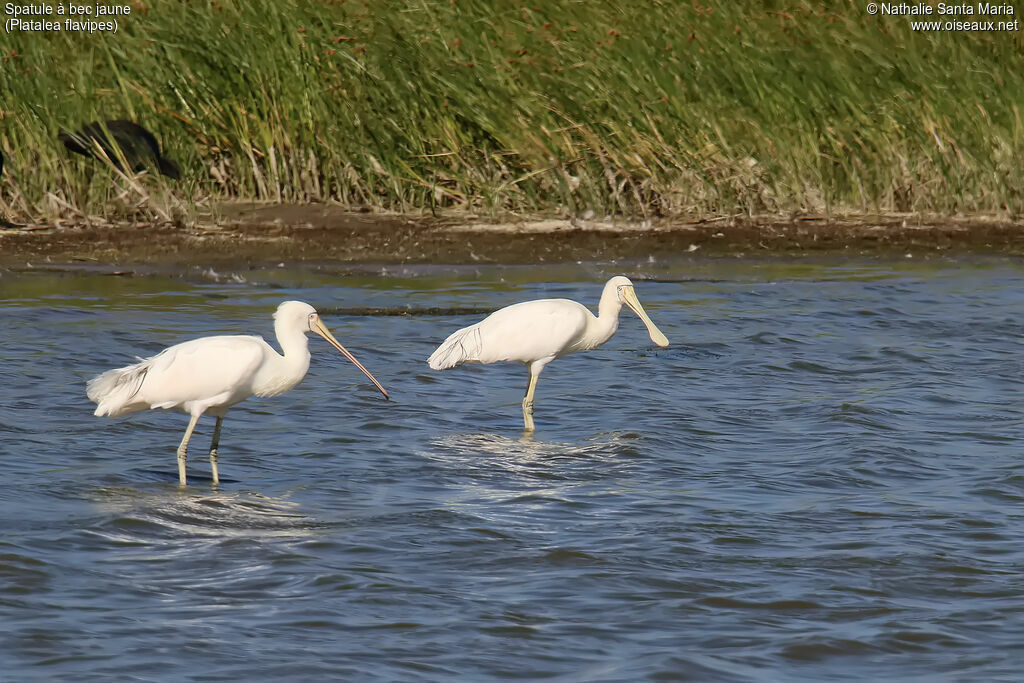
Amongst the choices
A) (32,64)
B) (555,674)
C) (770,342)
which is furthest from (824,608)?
(32,64)

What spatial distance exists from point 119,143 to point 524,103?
134 inches

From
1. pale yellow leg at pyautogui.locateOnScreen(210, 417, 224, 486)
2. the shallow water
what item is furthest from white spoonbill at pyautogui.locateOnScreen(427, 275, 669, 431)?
pale yellow leg at pyautogui.locateOnScreen(210, 417, 224, 486)

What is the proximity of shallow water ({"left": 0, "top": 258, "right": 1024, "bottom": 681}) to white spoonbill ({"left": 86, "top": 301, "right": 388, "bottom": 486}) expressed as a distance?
31 centimetres

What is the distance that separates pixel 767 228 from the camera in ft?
45.3

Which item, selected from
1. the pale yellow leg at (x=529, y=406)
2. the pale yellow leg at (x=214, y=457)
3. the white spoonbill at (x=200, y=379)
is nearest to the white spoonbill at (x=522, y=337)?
the pale yellow leg at (x=529, y=406)

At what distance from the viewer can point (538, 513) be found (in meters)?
5.89

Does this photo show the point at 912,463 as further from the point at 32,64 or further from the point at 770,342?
the point at 32,64

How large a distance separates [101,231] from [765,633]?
9757mm

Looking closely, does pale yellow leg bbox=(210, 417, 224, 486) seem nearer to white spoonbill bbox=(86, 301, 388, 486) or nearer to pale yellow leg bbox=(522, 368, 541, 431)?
white spoonbill bbox=(86, 301, 388, 486)

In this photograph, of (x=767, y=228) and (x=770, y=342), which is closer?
(x=770, y=342)

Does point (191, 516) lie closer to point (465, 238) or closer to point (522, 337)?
point (522, 337)

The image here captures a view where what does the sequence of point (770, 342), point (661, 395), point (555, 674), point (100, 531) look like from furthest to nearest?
point (770, 342) < point (661, 395) < point (100, 531) < point (555, 674)

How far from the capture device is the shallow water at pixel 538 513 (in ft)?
14.4

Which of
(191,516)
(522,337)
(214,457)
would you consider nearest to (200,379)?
(214,457)
